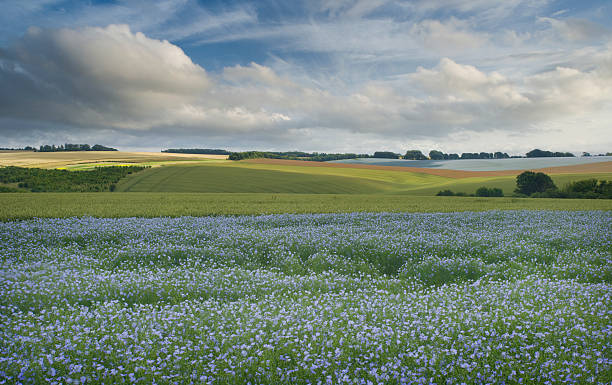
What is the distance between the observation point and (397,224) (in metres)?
18.6

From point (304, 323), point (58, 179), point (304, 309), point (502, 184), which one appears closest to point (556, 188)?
point (502, 184)

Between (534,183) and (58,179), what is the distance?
68.3 meters

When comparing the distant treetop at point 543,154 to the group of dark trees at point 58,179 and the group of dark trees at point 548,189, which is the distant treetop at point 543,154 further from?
the group of dark trees at point 58,179

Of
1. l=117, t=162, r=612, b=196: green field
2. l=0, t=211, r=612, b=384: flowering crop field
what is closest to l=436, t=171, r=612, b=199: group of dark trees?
l=117, t=162, r=612, b=196: green field

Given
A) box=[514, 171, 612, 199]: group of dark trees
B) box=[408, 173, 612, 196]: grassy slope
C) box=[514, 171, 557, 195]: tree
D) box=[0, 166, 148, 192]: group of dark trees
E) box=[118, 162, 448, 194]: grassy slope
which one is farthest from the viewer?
box=[118, 162, 448, 194]: grassy slope

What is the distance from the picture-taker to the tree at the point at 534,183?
50.2 m

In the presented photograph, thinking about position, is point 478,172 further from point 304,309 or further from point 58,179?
point 304,309

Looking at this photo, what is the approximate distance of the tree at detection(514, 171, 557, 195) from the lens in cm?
5025

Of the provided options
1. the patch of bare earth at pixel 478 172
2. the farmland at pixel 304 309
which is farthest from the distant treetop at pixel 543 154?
the farmland at pixel 304 309

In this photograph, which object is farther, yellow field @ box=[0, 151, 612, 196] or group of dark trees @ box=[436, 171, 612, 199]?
yellow field @ box=[0, 151, 612, 196]

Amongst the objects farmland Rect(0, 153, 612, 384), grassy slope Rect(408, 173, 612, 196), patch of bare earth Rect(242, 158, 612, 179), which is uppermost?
patch of bare earth Rect(242, 158, 612, 179)

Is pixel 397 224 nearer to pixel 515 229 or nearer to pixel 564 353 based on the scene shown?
pixel 515 229

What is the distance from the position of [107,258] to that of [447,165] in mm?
83547

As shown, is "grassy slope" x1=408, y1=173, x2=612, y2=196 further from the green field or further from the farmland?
the farmland
